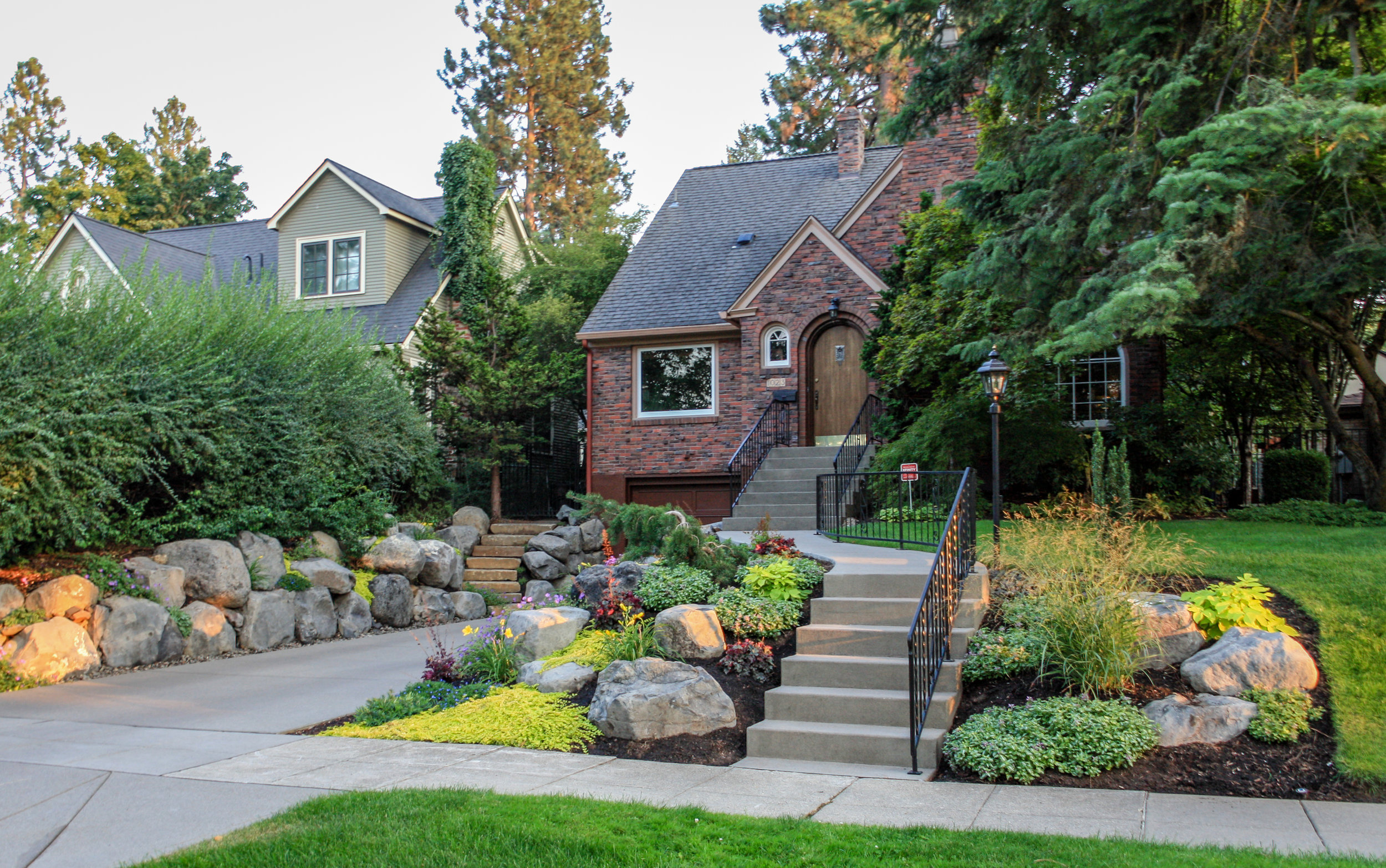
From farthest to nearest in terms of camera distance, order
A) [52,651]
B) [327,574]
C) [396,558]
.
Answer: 1. [396,558]
2. [327,574]
3. [52,651]

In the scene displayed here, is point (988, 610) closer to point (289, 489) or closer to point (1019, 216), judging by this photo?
point (1019, 216)

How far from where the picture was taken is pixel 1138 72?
31.2 feet

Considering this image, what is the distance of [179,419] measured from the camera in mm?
10211

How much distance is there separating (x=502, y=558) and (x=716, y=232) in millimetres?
8842

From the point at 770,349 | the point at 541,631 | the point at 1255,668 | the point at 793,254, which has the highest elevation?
the point at 793,254

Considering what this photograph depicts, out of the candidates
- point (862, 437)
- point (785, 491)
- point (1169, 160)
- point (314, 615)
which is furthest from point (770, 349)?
point (314, 615)

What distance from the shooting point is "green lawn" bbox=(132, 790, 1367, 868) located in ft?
12.5

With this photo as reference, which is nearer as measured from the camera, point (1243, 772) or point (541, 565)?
point (1243, 772)

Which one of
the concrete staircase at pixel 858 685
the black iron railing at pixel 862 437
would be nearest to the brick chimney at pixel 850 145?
the black iron railing at pixel 862 437

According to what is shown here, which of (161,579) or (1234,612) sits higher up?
(1234,612)

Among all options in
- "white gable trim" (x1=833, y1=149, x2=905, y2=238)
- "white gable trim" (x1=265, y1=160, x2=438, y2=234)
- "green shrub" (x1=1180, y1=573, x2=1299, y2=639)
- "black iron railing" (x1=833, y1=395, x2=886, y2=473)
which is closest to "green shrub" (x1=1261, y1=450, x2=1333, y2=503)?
"black iron railing" (x1=833, y1=395, x2=886, y2=473)

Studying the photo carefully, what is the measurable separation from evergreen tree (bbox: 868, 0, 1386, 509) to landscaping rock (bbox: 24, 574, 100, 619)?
9.44 m

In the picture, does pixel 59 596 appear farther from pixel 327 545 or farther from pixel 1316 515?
pixel 1316 515

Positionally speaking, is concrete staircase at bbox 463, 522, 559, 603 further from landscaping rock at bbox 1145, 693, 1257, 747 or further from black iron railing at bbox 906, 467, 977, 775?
landscaping rock at bbox 1145, 693, 1257, 747
